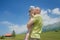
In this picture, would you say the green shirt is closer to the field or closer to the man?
the man

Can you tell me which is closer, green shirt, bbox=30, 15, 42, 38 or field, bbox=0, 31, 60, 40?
green shirt, bbox=30, 15, 42, 38

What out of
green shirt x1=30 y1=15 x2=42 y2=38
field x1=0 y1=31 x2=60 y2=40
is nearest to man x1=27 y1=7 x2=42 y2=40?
green shirt x1=30 y1=15 x2=42 y2=38

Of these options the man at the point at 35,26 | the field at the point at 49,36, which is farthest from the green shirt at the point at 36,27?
the field at the point at 49,36

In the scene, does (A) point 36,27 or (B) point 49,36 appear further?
(B) point 49,36

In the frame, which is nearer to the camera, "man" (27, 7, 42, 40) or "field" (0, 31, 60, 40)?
"man" (27, 7, 42, 40)

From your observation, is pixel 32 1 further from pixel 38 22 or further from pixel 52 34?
pixel 38 22

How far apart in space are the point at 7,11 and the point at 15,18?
25 cm

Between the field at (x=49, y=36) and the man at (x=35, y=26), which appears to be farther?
the field at (x=49, y=36)

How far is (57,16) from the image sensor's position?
14.8 ft

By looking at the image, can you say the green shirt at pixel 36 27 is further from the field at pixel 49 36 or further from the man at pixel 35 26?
the field at pixel 49 36

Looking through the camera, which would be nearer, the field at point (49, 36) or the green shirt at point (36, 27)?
the green shirt at point (36, 27)

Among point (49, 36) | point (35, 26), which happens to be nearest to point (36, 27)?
point (35, 26)

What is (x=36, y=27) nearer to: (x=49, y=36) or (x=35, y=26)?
(x=35, y=26)

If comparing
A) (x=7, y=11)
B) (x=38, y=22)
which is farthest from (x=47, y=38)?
(x=38, y=22)
